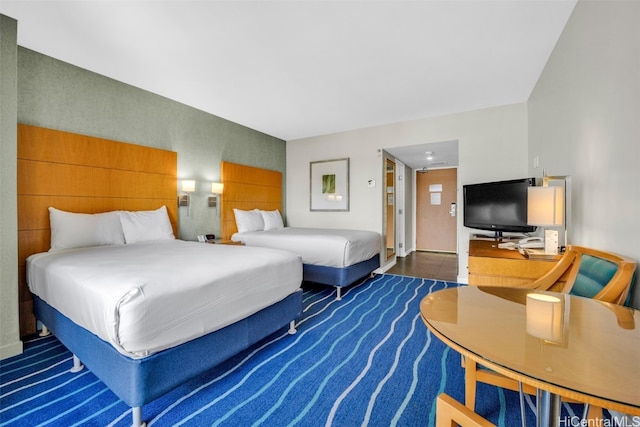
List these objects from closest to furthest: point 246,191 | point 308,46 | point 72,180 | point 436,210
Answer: point 308,46 < point 72,180 < point 246,191 < point 436,210

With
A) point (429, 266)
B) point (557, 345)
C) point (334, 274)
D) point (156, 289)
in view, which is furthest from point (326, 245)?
point (557, 345)

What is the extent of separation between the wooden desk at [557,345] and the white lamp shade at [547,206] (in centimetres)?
101

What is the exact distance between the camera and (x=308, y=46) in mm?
2504

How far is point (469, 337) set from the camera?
0.88 m

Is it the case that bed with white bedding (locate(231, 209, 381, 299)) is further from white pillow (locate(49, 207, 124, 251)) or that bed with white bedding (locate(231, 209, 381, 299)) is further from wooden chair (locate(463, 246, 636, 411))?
wooden chair (locate(463, 246, 636, 411))

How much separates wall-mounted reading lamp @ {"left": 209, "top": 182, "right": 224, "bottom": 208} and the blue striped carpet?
2421 mm

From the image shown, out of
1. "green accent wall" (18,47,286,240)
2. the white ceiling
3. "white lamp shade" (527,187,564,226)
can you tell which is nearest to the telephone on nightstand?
"white lamp shade" (527,187,564,226)

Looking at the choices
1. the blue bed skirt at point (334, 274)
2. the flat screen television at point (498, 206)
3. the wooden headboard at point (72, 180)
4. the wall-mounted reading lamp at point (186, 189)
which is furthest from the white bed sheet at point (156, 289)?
the flat screen television at point (498, 206)

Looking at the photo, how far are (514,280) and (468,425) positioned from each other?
1.51 metres

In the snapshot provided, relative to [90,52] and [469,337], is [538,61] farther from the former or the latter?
[90,52]

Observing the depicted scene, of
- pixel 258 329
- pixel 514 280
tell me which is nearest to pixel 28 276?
pixel 258 329

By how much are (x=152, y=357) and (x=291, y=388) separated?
0.85m

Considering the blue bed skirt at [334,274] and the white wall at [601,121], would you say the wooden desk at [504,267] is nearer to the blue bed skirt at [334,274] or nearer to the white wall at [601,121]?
the white wall at [601,121]

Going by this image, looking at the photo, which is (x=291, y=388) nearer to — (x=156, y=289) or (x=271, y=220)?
(x=156, y=289)
